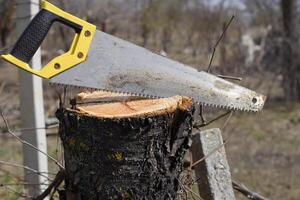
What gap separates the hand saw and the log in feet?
0.78

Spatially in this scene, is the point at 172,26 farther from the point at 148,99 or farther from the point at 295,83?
the point at 148,99

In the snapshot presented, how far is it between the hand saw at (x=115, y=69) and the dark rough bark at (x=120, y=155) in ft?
0.94

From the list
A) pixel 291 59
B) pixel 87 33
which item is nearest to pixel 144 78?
pixel 87 33

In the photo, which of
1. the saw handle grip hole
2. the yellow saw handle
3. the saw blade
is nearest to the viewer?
the yellow saw handle

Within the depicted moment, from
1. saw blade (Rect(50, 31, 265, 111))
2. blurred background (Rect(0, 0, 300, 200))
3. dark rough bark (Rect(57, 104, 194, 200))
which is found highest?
saw blade (Rect(50, 31, 265, 111))

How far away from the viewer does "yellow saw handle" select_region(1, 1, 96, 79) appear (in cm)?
218

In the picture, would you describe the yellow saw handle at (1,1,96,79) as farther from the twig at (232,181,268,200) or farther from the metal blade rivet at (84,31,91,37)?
the twig at (232,181,268,200)

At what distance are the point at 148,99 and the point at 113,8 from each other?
10.5 meters

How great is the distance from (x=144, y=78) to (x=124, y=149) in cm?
49

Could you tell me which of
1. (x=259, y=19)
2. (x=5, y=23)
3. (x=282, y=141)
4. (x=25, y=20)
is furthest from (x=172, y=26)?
(x=25, y=20)

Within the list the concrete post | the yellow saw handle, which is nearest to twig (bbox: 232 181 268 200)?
the yellow saw handle

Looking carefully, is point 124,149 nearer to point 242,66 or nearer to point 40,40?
point 40,40

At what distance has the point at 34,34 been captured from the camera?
222 centimetres

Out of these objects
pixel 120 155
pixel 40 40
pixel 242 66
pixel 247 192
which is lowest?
pixel 242 66
